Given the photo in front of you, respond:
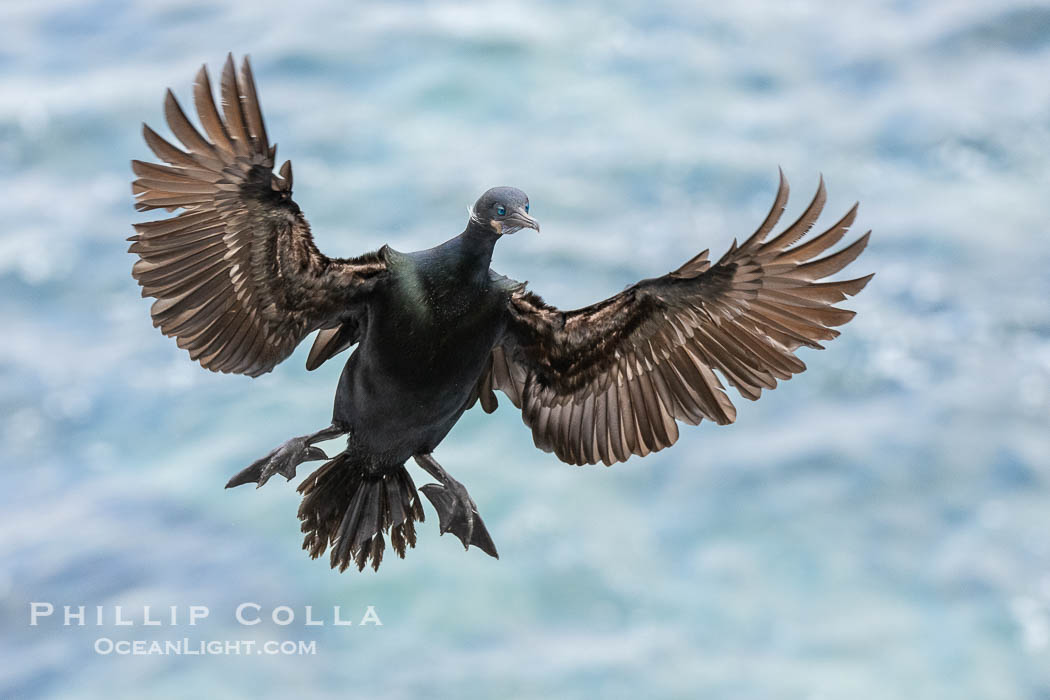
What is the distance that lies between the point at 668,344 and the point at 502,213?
3.30ft

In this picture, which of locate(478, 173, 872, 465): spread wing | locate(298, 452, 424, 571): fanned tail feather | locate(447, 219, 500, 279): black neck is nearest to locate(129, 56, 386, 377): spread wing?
locate(447, 219, 500, 279): black neck

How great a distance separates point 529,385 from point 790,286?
1.26 metres

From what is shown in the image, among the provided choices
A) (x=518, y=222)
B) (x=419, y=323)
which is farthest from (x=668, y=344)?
(x=419, y=323)

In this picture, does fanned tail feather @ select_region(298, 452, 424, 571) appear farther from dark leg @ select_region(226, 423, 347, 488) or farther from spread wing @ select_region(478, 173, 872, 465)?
spread wing @ select_region(478, 173, 872, 465)

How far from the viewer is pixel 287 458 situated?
706 cm

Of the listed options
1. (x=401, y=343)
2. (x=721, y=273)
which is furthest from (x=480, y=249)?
(x=721, y=273)

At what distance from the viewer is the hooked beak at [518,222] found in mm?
6555

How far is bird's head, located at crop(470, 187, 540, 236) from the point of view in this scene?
6.55m

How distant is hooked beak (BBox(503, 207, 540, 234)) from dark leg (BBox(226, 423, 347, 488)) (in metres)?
1.20

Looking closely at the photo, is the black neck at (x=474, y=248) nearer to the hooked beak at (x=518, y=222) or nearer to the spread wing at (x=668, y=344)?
the hooked beak at (x=518, y=222)

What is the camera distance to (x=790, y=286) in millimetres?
6758

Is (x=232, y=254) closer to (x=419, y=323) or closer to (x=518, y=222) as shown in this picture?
(x=419, y=323)

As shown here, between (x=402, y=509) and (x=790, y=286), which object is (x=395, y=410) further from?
(x=790, y=286)

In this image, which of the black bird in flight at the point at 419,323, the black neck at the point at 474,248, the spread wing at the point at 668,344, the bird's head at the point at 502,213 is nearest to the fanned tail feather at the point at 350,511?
the black bird in flight at the point at 419,323
